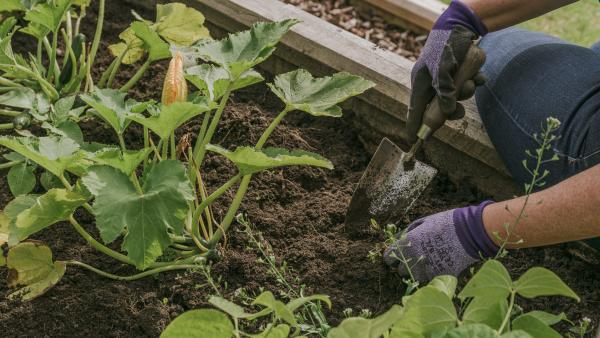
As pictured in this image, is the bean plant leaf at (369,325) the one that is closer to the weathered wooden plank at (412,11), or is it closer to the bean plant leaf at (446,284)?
the bean plant leaf at (446,284)

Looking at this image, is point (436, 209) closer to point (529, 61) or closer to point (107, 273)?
point (529, 61)

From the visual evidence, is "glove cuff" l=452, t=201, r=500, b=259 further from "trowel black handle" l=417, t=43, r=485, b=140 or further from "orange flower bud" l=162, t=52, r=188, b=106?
"orange flower bud" l=162, t=52, r=188, b=106

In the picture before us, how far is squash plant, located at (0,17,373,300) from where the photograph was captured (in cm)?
154

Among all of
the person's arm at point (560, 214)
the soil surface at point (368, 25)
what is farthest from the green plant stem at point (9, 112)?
the soil surface at point (368, 25)

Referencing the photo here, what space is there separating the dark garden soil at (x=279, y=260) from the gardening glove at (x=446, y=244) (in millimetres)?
69

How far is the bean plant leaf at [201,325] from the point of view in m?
1.23

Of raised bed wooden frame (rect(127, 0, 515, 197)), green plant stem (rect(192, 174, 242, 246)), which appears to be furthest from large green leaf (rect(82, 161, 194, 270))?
raised bed wooden frame (rect(127, 0, 515, 197))

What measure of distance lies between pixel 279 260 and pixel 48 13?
84cm

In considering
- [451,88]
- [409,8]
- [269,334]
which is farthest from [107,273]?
[409,8]

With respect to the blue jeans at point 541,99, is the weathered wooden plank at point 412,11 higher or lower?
lower

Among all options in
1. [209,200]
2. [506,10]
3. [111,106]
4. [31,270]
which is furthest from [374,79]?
[31,270]

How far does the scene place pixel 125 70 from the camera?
2.53m

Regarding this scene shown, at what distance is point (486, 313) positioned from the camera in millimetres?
1230

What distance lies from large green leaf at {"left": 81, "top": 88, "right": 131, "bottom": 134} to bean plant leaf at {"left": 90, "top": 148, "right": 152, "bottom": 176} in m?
0.11
